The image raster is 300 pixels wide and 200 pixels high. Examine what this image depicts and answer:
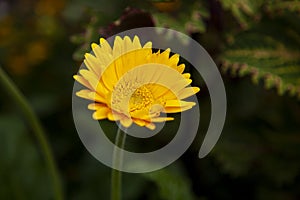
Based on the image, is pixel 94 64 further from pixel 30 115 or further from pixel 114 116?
pixel 30 115

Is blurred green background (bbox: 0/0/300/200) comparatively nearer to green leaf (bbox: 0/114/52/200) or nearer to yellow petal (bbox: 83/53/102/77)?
green leaf (bbox: 0/114/52/200)

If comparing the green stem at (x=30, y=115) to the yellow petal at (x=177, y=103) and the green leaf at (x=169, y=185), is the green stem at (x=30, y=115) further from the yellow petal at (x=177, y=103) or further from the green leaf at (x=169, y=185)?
the yellow petal at (x=177, y=103)

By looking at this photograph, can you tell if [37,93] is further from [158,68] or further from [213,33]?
[158,68]

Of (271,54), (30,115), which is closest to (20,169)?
(30,115)

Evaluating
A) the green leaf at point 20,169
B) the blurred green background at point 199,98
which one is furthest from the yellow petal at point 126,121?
the green leaf at point 20,169

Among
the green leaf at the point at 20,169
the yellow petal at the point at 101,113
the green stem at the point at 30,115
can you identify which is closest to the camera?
the yellow petal at the point at 101,113

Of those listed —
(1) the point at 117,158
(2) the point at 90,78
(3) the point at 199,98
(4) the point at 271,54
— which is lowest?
(3) the point at 199,98

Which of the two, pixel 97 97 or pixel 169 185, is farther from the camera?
pixel 169 185
